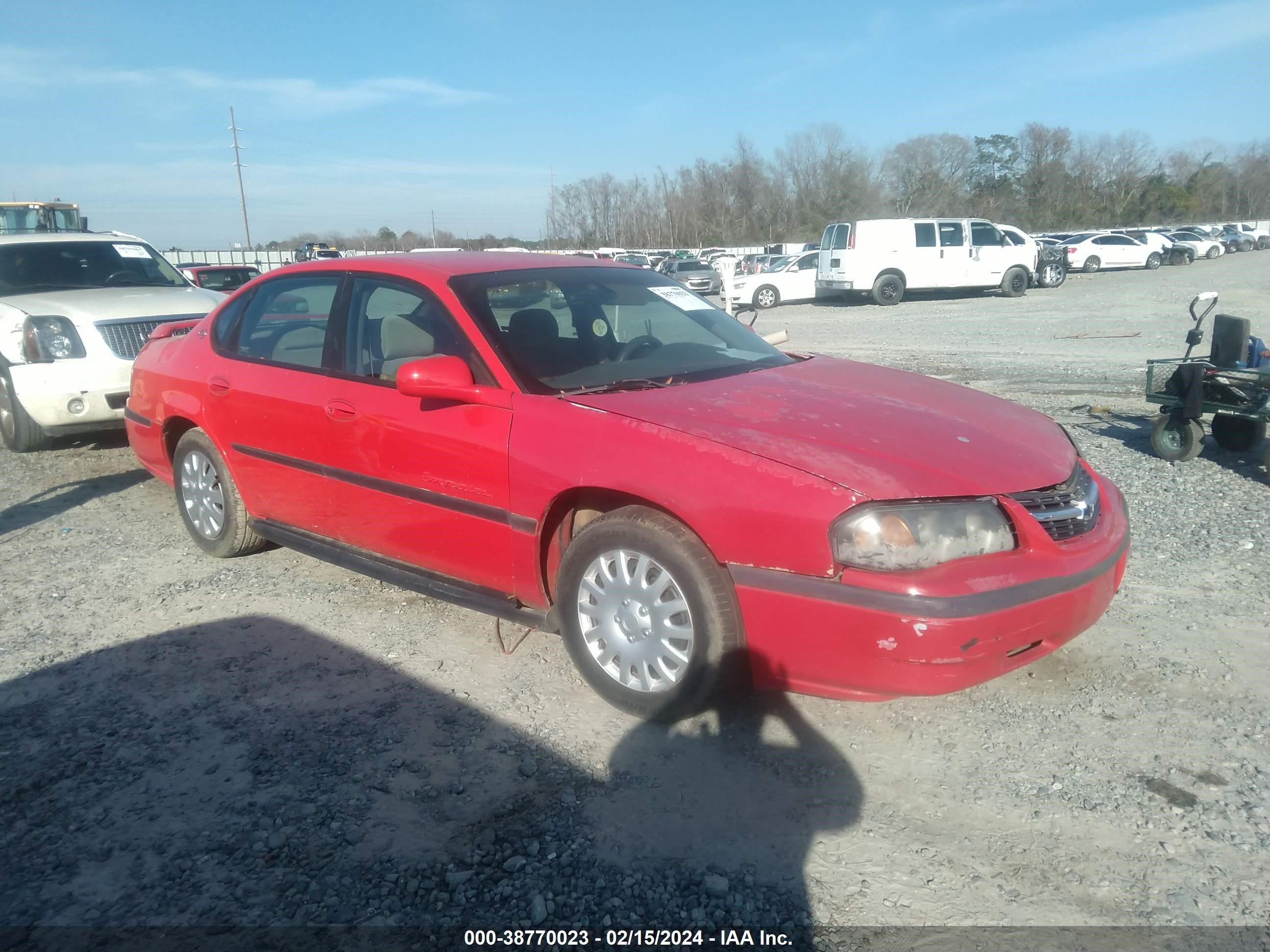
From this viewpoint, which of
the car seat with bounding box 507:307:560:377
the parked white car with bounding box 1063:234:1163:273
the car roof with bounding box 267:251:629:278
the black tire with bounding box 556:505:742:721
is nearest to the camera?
the black tire with bounding box 556:505:742:721

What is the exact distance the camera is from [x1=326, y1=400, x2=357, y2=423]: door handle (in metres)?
3.94

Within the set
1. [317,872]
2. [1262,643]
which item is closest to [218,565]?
[317,872]

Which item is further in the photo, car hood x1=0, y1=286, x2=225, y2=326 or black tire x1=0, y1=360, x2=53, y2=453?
black tire x1=0, y1=360, x2=53, y2=453

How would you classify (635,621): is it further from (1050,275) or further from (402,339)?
(1050,275)

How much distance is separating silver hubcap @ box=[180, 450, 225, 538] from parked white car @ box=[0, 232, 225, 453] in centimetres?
195

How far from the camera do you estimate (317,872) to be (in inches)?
98.3

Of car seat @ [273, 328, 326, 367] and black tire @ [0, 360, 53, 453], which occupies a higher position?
car seat @ [273, 328, 326, 367]

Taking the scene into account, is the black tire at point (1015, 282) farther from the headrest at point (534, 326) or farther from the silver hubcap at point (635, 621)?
the silver hubcap at point (635, 621)

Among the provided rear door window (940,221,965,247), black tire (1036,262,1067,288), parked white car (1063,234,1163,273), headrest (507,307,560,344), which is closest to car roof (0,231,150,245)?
headrest (507,307,560,344)

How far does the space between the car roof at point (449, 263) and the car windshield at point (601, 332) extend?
0.07 metres

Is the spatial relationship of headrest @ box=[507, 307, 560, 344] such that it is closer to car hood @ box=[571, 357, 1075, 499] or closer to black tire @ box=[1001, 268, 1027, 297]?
car hood @ box=[571, 357, 1075, 499]

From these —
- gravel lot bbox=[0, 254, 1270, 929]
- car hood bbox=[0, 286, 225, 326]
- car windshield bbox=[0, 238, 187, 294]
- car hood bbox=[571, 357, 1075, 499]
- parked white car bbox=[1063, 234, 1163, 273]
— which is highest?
parked white car bbox=[1063, 234, 1163, 273]

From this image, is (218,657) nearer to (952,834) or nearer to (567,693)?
(567,693)

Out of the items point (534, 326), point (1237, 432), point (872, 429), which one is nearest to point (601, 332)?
point (534, 326)
